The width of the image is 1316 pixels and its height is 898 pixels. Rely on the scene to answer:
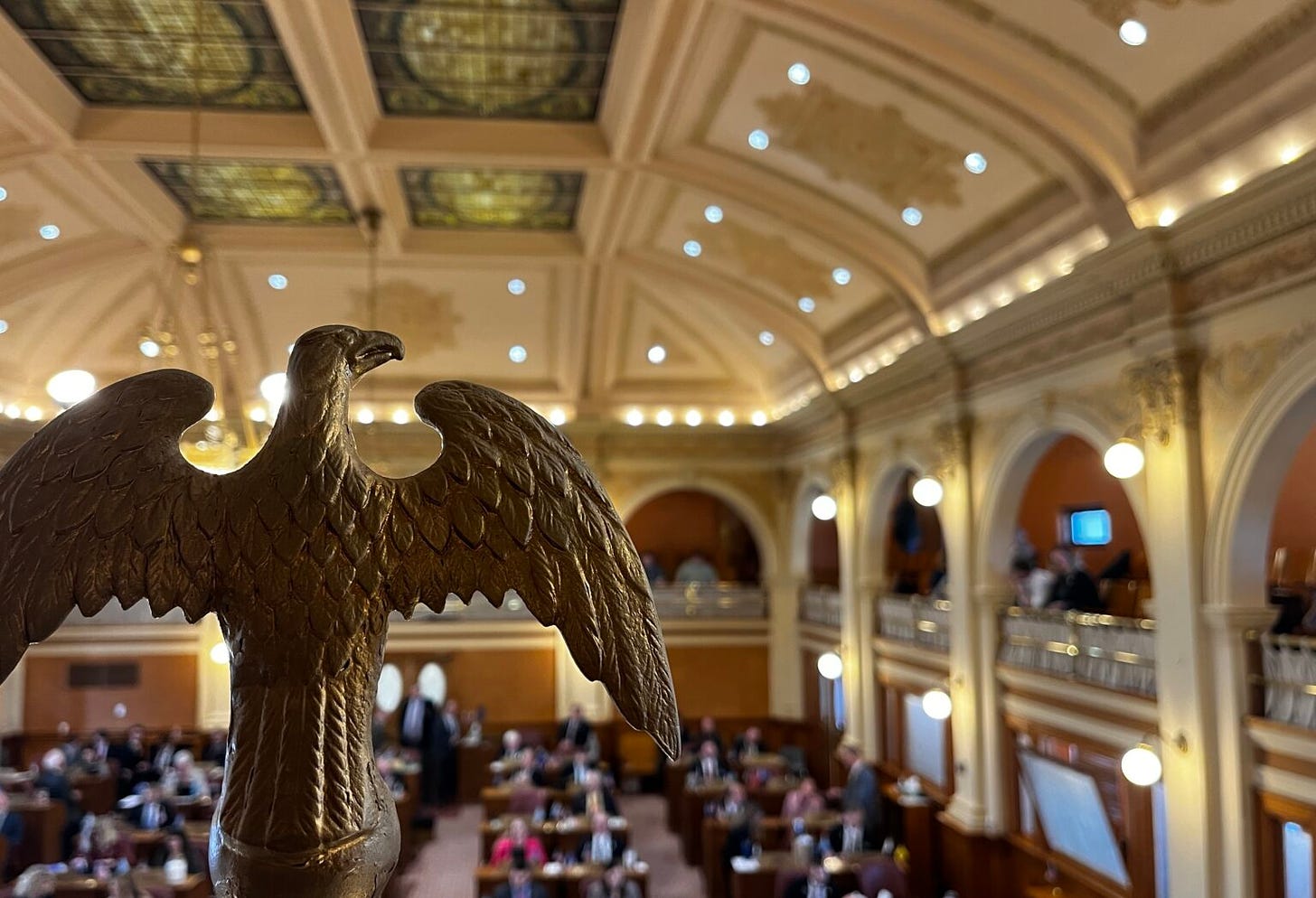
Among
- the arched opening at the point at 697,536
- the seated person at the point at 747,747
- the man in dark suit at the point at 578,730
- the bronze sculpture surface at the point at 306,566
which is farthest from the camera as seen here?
the arched opening at the point at 697,536

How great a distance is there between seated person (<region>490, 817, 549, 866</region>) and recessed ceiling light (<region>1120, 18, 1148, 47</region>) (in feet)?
28.9

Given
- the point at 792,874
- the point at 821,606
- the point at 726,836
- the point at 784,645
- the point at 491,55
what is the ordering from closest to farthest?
the point at 491,55
the point at 792,874
the point at 726,836
the point at 821,606
the point at 784,645

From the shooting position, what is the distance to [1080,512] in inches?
547

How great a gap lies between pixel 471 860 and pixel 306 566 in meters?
12.5

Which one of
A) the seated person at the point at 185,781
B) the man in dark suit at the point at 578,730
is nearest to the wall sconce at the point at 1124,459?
the man in dark suit at the point at 578,730

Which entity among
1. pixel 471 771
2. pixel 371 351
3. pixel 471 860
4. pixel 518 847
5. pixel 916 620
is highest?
pixel 371 351

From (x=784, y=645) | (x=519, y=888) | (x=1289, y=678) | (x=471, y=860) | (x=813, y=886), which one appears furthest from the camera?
(x=784, y=645)

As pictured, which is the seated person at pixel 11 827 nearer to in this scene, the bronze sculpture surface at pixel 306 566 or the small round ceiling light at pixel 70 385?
the small round ceiling light at pixel 70 385

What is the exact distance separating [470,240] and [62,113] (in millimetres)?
5098

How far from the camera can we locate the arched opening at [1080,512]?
42.8ft

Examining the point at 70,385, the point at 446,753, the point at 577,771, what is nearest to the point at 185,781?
the point at 446,753

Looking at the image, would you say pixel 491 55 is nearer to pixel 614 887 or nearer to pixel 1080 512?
pixel 614 887

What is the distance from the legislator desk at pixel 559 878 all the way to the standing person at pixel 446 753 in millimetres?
5591

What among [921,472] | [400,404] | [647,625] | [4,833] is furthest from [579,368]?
[647,625]
